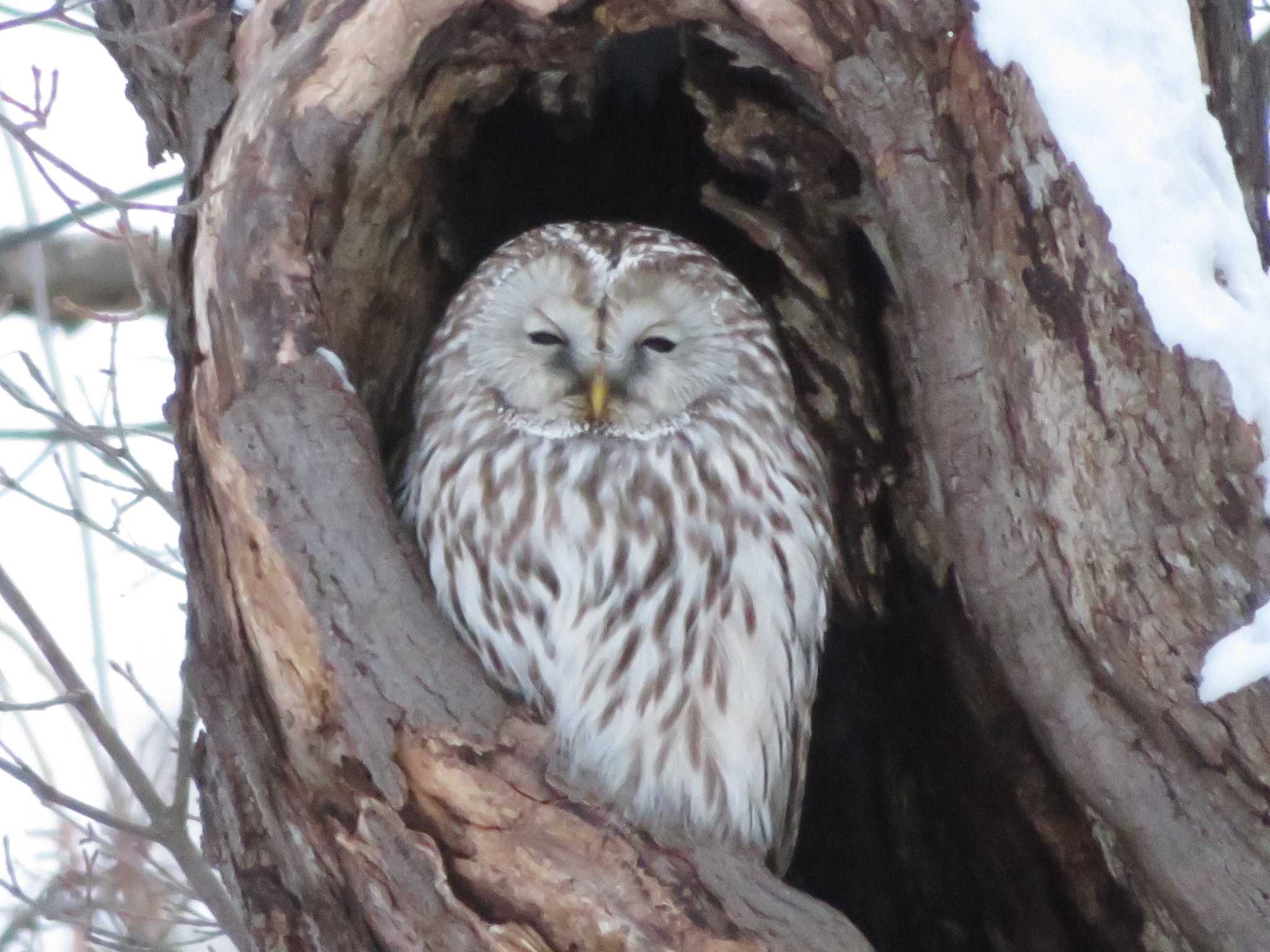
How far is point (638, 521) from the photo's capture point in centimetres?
312

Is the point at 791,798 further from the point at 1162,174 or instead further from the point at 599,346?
the point at 1162,174

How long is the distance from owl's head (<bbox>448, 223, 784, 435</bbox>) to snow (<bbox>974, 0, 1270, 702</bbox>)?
31.7 inches

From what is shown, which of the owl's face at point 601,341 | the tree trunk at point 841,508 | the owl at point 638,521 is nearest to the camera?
the tree trunk at point 841,508

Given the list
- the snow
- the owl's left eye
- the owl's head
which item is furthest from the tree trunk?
the owl's left eye

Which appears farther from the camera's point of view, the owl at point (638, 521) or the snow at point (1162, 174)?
the owl at point (638, 521)

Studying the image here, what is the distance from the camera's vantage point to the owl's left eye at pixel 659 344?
3.25 metres

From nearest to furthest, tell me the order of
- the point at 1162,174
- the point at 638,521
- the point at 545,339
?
1. the point at 1162,174
2. the point at 638,521
3. the point at 545,339

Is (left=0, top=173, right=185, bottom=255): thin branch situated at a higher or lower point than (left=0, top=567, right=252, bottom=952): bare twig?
higher

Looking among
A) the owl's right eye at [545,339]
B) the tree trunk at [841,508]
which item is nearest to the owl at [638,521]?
the owl's right eye at [545,339]

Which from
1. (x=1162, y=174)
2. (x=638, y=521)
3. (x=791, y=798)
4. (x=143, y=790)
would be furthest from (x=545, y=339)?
(x=143, y=790)

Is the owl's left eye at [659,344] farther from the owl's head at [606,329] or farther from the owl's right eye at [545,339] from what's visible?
the owl's right eye at [545,339]

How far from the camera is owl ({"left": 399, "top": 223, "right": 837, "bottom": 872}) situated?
3066mm

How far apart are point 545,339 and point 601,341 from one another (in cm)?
15

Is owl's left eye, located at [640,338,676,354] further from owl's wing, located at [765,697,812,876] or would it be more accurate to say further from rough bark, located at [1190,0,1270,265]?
rough bark, located at [1190,0,1270,265]
